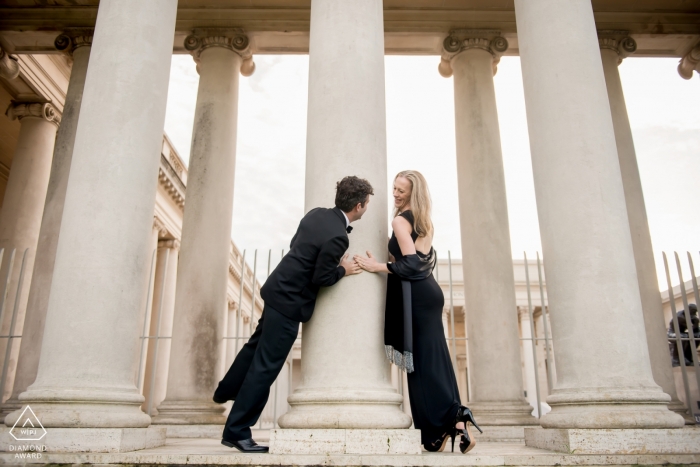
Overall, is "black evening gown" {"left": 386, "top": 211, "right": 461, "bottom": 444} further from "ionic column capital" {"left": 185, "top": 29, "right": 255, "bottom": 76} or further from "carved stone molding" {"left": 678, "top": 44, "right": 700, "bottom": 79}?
"carved stone molding" {"left": 678, "top": 44, "right": 700, "bottom": 79}

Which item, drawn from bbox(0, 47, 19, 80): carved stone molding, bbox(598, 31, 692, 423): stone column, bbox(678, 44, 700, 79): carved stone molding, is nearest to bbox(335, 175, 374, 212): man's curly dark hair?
bbox(598, 31, 692, 423): stone column

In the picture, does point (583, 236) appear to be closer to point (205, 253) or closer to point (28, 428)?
point (28, 428)

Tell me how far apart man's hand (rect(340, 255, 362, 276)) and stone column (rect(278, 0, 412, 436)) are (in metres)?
0.18

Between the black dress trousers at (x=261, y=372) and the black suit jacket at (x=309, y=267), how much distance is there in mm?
360

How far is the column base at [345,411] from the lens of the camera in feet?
41.7

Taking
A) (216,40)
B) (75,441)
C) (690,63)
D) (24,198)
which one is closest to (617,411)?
(75,441)

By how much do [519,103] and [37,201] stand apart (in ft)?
165

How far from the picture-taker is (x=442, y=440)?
14859 mm

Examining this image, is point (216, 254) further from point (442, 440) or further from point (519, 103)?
point (519, 103)

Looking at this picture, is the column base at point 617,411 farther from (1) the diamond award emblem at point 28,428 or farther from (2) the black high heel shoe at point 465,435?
(1) the diamond award emblem at point 28,428

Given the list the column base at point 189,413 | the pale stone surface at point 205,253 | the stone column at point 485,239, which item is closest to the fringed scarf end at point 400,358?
the stone column at point 485,239

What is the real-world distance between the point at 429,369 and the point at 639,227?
1794 centimetres

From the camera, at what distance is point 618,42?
101ft

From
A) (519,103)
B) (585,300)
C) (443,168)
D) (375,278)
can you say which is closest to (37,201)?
(375,278)
